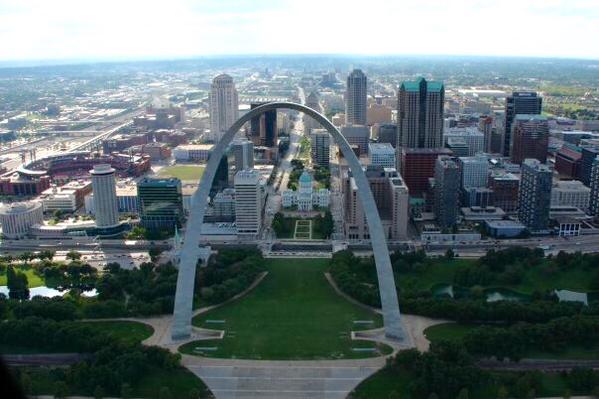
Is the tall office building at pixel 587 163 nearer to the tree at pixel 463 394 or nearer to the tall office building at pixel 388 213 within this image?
the tall office building at pixel 388 213

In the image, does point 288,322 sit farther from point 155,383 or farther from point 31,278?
point 31,278

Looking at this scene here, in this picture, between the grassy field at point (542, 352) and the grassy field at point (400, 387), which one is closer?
the grassy field at point (400, 387)

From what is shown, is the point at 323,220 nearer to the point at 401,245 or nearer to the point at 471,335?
the point at 401,245

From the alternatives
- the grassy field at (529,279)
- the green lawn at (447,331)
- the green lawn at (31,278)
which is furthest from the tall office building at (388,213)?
the green lawn at (31,278)

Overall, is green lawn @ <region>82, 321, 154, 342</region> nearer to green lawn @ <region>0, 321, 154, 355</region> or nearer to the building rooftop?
green lawn @ <region>0, 321, 154, 355</region>

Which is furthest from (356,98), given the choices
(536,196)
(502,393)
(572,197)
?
(502,393)

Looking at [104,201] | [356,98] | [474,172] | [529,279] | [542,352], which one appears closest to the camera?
[542,352]
